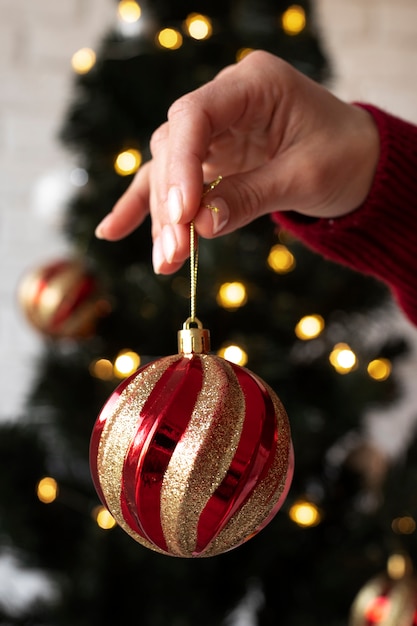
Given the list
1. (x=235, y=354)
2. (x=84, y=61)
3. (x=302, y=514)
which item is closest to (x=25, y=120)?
(x=84, y=61)

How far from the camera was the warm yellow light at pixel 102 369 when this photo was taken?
3.60ft

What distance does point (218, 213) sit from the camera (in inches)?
18.1

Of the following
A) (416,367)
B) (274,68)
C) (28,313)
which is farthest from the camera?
(416,367)

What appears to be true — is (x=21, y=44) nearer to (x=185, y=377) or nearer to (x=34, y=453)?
(x=34, y=453)

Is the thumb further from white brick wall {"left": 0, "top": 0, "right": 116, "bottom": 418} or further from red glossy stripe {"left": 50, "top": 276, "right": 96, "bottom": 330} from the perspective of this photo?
white brick wall {"left": 0, "top": 0, "right": 116, "bottom": 418}

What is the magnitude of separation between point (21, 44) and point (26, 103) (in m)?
0.12

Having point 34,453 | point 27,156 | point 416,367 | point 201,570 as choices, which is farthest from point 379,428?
point 27,156

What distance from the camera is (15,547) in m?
1.12

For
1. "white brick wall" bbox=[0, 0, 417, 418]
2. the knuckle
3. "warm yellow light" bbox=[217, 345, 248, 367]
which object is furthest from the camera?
"white brick wall" bbox=[0, 0, 417, 418]

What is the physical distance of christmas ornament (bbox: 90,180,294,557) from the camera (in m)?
0.37

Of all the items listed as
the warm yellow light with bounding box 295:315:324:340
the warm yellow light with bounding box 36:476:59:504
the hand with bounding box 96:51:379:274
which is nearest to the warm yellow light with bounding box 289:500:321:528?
the warm yellow light with bounding box 295:315:324:340

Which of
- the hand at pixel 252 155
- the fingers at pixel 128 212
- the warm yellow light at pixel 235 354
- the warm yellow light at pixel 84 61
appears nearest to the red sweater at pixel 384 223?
the hand at pixel 252 155

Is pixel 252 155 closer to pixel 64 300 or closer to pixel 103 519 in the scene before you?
pixel 64 300

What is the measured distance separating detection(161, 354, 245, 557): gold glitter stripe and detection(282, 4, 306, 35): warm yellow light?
32.4 inches
